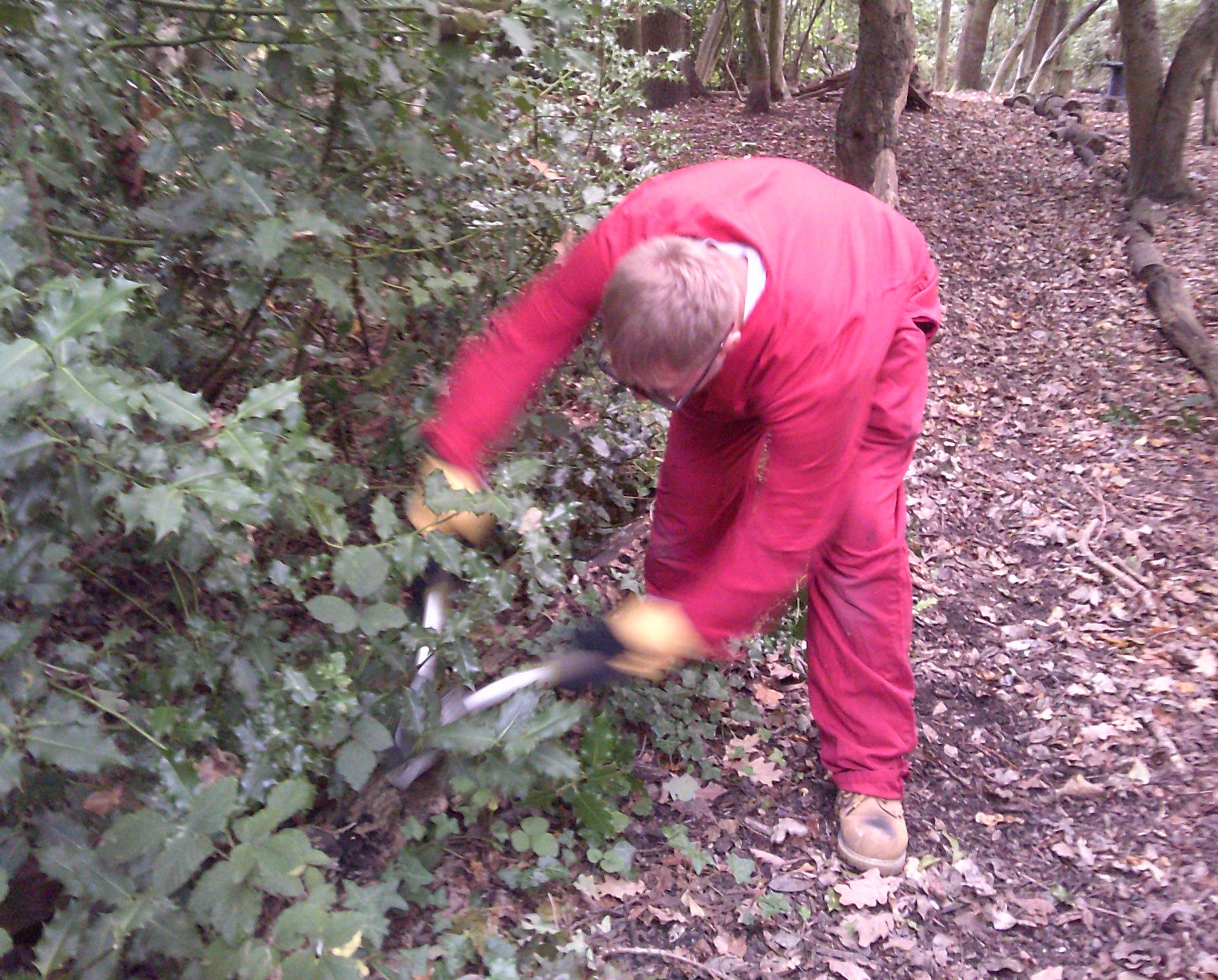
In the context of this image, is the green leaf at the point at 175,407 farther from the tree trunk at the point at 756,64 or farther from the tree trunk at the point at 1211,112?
the tree trunk at the point at 1211,112

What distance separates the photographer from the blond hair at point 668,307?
180 centimetres

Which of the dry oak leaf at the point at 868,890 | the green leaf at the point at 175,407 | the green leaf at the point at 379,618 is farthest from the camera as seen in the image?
the dry oak leaf at the point at 868,890

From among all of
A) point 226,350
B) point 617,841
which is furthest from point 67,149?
point 617,841

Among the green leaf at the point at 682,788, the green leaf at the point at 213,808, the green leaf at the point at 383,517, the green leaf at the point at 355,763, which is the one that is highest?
the green leaf at the point at 383,517

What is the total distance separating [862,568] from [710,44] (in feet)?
33.3

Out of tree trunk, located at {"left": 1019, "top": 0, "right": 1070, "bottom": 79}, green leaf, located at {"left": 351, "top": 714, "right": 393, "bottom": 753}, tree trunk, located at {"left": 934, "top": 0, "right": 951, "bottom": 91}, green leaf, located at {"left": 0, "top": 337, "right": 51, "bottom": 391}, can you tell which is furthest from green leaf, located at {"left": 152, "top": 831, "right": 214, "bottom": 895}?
tree trunk, located at {"left": 1019, "top": 0, "right": 1070, "bottom": 79}

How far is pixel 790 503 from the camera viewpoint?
202 centimetres

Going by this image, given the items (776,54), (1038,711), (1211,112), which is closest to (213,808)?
(1038,711)

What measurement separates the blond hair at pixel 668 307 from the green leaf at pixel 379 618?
28.2 inches

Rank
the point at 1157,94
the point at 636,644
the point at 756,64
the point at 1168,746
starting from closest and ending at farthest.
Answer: the point at 636,644 < the point at 1168,746 < the point at 1157,94 < the point at 756,64

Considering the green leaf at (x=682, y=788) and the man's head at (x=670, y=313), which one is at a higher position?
the man's head at (x=670, y=313)

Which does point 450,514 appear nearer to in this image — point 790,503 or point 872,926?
point 790,503

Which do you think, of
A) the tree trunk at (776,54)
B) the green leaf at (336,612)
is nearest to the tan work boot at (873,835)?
the green leaf at (336,612)

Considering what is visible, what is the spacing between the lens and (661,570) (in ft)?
9.91
